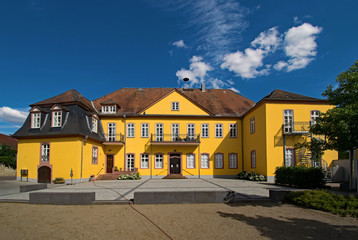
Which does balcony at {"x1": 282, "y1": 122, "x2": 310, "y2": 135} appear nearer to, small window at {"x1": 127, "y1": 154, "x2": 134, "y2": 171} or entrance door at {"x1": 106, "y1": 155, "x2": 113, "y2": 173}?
small window at {"x1": 127, "y1": 154, "x2": 134, "y2": 171}

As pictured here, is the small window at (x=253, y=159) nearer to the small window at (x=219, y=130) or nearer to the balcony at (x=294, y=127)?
the balcony at (x=294, y=127)

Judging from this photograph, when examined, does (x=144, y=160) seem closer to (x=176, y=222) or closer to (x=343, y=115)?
(x=176, y=222)

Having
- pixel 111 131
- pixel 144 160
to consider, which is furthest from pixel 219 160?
pixel 111 131

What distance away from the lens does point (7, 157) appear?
33.1 meters

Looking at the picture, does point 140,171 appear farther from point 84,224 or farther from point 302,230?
point 302,230

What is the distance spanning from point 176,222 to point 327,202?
5786mm

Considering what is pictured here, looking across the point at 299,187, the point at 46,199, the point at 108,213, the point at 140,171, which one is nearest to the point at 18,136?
the point at 140,171

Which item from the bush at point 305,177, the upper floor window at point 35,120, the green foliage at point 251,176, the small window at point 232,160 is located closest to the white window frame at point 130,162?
the upper floor window at point 35,120

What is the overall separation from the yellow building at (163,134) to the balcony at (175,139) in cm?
10

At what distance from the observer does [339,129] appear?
389 inches

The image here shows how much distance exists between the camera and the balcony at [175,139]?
81.7ft

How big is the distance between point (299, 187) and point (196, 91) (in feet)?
57.7

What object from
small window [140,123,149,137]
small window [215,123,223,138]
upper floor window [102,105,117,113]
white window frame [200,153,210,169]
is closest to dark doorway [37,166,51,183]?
upper floor window [102,105,117,113]

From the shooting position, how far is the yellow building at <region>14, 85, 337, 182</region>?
20.2m
